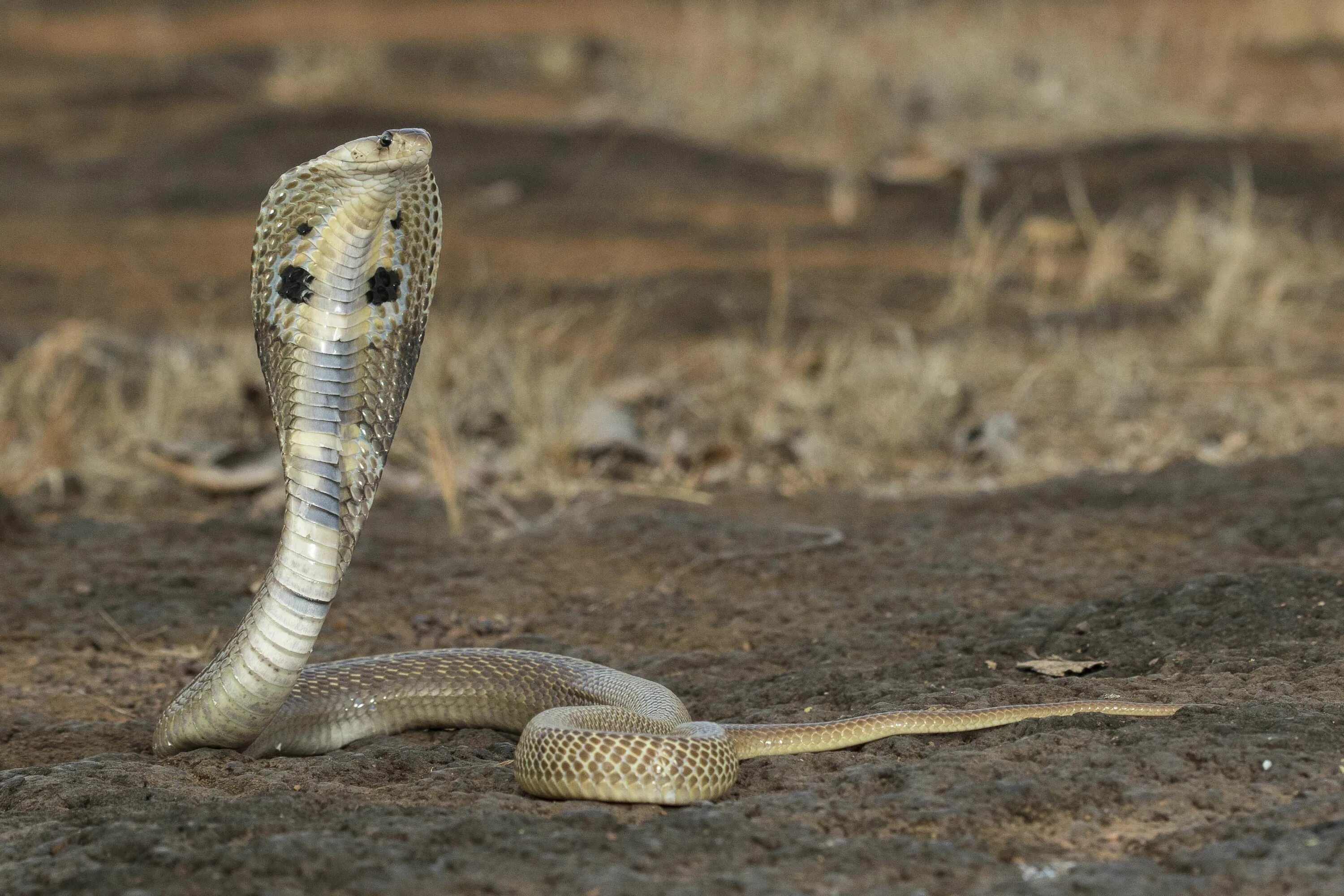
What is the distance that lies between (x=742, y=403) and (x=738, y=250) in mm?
4693

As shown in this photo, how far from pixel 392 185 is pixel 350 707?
4.60ft

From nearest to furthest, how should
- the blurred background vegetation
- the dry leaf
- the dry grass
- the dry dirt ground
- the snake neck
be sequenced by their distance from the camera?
the dry dirt ground
the snake neck
the dry leaf
the dry grass
the blurred background vegetation

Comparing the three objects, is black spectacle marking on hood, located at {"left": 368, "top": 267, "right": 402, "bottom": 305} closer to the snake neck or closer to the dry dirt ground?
the snake neck

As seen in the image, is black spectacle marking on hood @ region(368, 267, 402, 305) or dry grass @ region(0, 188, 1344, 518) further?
dry grass @ region(0, 188, 1344, 518)

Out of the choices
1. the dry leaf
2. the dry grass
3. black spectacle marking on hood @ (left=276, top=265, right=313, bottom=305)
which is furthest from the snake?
the dry grass

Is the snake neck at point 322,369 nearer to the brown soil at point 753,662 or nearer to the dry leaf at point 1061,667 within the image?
the brown soil at point 753,662

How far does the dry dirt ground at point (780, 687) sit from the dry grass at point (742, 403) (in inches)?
18.4

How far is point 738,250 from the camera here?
1192cm

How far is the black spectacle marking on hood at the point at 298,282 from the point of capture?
3.51 meters

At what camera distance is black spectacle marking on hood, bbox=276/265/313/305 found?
11.5 ft

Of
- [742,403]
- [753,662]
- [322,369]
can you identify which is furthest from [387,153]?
[742,403]

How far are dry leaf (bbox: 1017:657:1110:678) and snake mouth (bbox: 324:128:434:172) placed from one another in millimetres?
1992

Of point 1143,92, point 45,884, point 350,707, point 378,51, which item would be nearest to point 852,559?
point 350,707

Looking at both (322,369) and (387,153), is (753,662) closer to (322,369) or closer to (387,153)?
(322,369)
